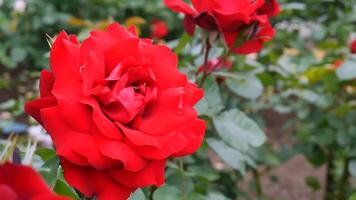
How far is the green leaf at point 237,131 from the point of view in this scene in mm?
1082

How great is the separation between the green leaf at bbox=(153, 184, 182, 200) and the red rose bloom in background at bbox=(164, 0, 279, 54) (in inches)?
10.3

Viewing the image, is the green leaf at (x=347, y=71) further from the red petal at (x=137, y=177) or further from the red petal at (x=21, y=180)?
the red petal at (x=21, y=180)

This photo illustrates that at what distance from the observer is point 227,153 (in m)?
1.16

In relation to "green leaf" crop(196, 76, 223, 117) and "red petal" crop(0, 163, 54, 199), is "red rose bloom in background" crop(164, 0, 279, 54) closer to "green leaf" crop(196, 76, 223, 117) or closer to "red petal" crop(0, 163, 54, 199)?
"green leaf" crop(196, 76, 223, 117)

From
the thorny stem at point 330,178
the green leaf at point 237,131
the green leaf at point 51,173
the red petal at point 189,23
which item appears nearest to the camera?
the green leaf at point 51,173

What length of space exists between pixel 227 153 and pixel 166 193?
0.71 feet

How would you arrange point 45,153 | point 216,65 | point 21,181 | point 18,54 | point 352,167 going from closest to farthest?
point 21,181
point 45,153
point 216,65
point 352,167
point 18,54

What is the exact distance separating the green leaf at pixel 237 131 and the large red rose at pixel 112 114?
18.0 inches

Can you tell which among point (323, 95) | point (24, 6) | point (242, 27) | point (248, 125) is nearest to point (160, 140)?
point (242, 27)

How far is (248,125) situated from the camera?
114cm

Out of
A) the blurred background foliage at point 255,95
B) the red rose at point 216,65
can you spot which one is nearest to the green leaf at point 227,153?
the blurred background foliage at point 255,95

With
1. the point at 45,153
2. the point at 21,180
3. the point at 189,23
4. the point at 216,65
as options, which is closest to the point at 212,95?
the point at 216,65

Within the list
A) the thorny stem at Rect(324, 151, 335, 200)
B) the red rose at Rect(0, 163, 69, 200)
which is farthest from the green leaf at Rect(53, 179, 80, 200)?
the thorny stem at Rect(324, 151, 335, 200)

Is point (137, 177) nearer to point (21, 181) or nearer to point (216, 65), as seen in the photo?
point (21, 181)
